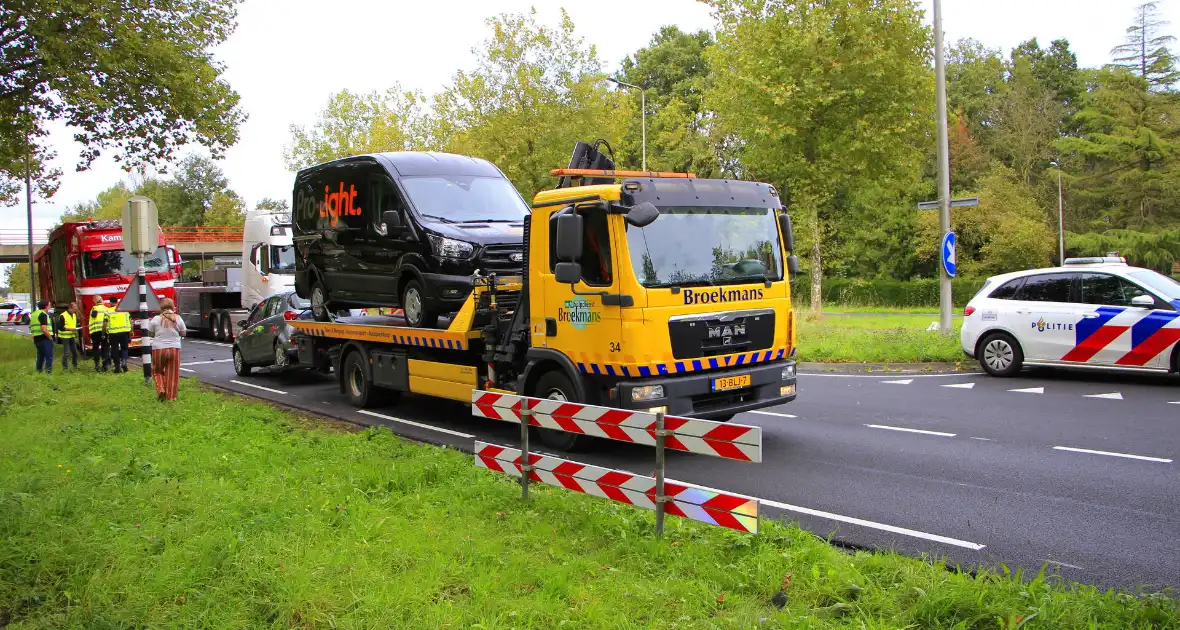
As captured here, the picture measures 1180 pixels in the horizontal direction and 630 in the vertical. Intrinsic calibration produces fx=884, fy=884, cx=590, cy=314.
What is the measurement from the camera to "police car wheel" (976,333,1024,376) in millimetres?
13352

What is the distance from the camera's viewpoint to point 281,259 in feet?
87.5

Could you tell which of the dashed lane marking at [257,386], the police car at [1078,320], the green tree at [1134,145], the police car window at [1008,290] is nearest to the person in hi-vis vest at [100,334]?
the dashed lane marking at [257,386]

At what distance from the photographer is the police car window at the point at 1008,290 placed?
13503 mm

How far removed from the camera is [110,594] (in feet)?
16.0

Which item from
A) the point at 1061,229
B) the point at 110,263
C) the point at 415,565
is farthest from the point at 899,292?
the point at 415,565

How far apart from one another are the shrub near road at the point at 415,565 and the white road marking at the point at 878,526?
72cm

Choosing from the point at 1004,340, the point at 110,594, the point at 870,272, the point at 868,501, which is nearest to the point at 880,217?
the point at 870,272

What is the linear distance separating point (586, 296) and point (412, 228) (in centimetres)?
336

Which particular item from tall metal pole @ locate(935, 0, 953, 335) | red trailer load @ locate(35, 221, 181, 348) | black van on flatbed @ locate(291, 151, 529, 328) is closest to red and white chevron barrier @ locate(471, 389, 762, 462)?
black van on flatbed @ locate(291, 151, 529, 328)

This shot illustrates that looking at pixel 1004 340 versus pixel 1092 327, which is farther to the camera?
pixel 1004 340

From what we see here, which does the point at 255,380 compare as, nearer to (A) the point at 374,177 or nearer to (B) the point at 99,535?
(A) the point at 374,177

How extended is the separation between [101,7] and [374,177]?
7.99 metres

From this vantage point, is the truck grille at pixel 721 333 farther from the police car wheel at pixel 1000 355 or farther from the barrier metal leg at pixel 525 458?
the police car wheel at pixel 1000 355

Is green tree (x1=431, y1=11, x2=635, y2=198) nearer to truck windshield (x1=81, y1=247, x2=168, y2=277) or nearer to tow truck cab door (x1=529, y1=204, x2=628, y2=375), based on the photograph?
truck windshield (x1=81, y1=247, x2=168, y2=277)
